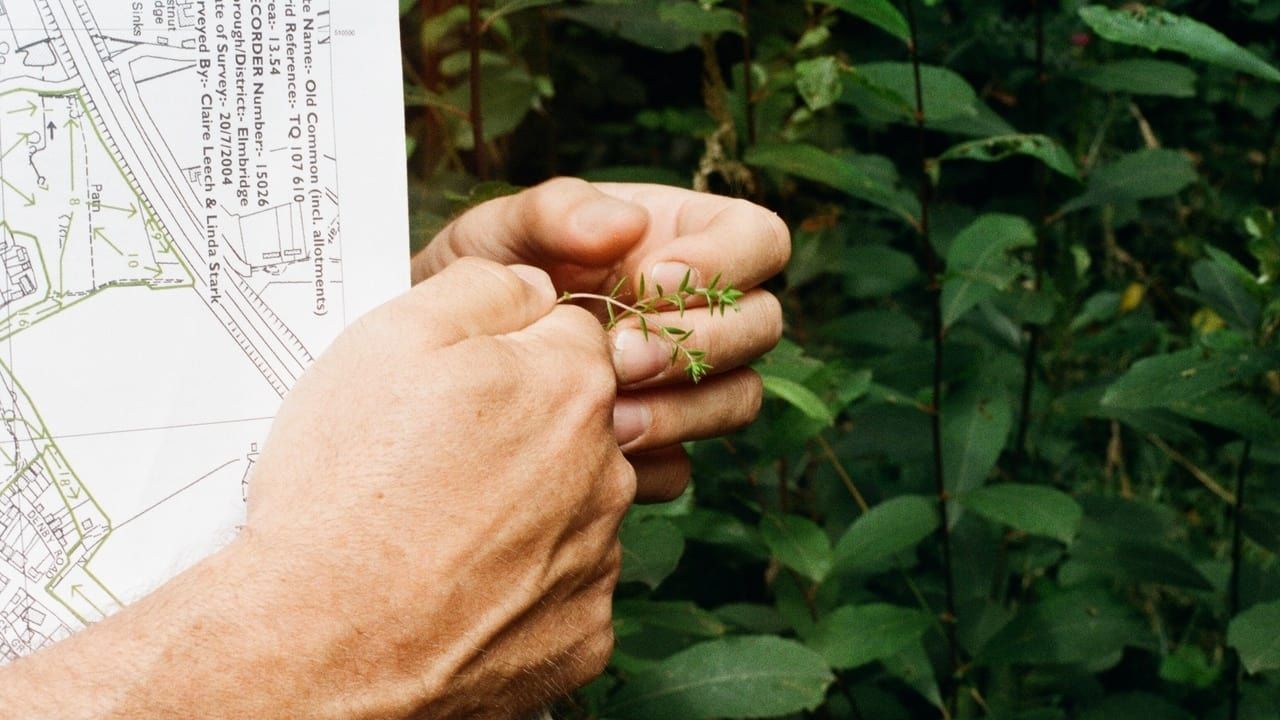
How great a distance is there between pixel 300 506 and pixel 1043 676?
4.29 feet

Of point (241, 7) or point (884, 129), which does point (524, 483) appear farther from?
point (884, 129)

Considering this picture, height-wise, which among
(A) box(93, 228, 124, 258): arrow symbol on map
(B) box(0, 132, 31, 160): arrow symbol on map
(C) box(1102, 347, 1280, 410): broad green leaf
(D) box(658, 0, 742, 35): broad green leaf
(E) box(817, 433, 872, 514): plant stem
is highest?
(D) box(658, 0, 742, 35): broad green leaf

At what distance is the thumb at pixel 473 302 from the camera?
614 millimetres

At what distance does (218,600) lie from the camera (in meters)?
0.54

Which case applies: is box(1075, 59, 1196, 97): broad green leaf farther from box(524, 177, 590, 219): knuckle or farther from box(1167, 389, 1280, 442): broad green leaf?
box(524, 177, 590, 219): knuckle

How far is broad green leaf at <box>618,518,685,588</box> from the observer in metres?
0.98

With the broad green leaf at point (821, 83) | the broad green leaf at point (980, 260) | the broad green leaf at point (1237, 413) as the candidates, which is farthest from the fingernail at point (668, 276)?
the broad green leaf at point (1237, 413)

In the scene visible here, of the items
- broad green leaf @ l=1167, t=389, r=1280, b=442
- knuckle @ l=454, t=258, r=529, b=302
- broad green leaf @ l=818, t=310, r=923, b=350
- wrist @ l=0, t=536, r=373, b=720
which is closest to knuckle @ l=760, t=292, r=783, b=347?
knuckle @ l=454, t=258, r=529, b=302

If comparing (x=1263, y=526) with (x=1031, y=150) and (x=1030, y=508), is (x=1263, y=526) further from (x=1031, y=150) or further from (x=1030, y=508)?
(x=1031, y=150)

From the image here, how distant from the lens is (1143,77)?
4.72 ft

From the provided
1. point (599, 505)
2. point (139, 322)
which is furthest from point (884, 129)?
point (139, 322)

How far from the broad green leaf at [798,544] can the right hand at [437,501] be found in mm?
480

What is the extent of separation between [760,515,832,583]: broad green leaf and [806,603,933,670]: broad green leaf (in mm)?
86

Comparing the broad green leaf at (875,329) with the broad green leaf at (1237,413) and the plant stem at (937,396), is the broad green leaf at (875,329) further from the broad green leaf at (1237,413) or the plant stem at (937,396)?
the broad green leaf at (1237,413)
